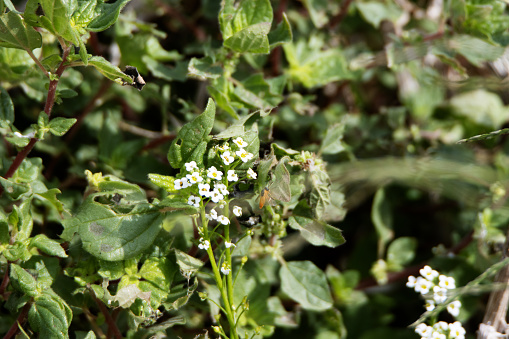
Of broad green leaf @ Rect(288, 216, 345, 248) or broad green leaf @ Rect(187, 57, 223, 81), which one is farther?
broad green leaf @ Rect(187, 57, 223, 81)

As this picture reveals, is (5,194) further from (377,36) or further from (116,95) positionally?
(377,36)

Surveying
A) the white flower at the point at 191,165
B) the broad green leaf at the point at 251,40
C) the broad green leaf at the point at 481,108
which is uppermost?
the broad green leaf at the point at 251,40

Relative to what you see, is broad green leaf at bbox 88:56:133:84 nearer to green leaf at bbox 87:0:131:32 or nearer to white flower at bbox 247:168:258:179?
green leaf at bbox 87:0:131:32

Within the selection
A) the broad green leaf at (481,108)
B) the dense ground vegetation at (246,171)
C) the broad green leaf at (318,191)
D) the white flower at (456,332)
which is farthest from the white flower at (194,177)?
the broad green leaf at (481,108)

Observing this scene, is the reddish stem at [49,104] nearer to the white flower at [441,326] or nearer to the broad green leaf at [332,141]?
the broad green leaf at [332,141]

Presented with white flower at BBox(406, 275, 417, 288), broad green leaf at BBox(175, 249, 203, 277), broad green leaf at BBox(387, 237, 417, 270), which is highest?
broad green leaf at BBox(175, 249, 203, 277)

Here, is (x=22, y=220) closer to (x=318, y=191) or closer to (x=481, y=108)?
(x=318, y=191)

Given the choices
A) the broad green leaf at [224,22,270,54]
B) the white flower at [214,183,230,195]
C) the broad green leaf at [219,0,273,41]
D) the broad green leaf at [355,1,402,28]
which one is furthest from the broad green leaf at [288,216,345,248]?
the broad green leaf at [355,1,402,28]
